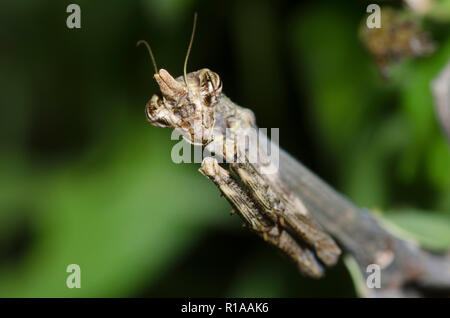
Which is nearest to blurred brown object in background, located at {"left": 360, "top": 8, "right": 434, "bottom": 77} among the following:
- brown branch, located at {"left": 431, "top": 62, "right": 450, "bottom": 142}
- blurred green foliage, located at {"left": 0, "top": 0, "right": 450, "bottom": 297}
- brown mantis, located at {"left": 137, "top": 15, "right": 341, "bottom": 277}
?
Result: blurred green foliage, located at {"left": 0, "top": 0, "right": 450, "bottom": 297}

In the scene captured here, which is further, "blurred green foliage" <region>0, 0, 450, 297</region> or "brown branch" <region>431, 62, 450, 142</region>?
"blurred green foliage" <region>0, 0, 450, 297</region>

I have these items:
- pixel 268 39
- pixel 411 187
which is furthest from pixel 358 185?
pixel 268 39

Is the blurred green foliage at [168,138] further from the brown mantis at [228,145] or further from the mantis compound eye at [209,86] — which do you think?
the mantis compound eye at [209,86]

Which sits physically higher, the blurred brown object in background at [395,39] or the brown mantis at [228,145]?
the blurred brown object in background at [395,39]

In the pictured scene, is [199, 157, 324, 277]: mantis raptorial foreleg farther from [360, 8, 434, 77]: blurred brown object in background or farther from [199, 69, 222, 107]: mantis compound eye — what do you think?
[360, 8, 434, 77]: blurred brown object in background

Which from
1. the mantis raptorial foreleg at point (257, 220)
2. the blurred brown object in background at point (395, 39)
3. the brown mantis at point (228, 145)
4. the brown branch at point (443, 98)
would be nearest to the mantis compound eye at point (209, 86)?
the brown mantis at point (228, 145)

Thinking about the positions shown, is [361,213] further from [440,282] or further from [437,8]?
[437,8]

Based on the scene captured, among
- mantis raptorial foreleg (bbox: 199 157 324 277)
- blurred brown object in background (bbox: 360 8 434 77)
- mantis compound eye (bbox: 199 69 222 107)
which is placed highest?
blurred brown object in background (bbox: 360 8 434 77)
